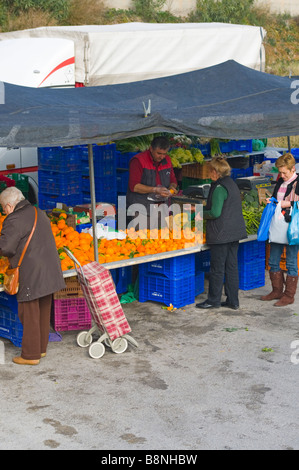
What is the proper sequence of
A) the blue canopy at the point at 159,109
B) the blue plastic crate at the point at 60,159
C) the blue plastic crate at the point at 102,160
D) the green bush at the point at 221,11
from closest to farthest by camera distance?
the blue canopy at the point at 159,109, the blue plastic crate at the point at 60,159, the blue plastic crate at the point at 102,160, the green bush at the point at 221,11

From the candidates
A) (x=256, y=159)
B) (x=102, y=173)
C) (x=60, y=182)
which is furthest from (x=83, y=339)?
(x=256, y=159)

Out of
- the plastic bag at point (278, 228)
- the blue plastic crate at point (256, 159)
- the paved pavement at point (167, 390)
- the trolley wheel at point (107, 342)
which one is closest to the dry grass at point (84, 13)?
the blue plastic crate at point (256, 159)

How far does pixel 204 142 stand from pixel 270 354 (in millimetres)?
6467

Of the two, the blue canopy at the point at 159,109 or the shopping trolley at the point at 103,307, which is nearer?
the blue canopy at the point at 159,109

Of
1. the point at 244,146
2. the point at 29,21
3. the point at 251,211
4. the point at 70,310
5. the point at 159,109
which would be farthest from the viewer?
the point at 29,21

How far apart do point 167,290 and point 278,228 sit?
1612mm

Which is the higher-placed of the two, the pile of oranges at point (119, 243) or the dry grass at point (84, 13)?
the dry grass at point (84, 13)

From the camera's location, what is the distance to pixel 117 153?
1272 centimetres

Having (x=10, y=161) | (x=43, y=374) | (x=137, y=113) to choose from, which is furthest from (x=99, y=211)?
(x=10, y=161)

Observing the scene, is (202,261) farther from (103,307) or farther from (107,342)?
(103,307)

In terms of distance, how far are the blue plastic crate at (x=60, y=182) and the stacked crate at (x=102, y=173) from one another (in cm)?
19

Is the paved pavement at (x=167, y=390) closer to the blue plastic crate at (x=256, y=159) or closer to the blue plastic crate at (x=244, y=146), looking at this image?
the blue plastic crate at (x=244, y=146)

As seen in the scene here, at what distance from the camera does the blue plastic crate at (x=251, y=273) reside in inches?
408

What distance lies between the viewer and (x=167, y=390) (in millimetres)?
7023
